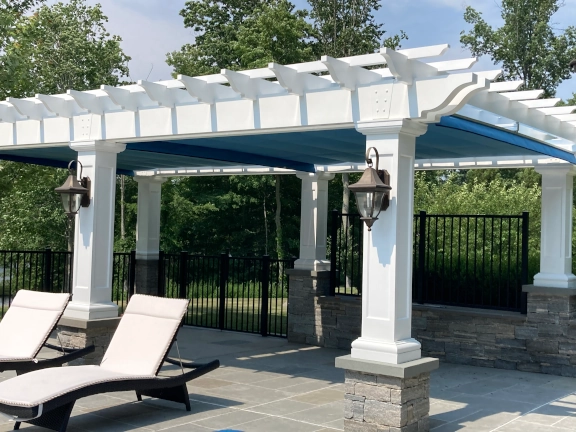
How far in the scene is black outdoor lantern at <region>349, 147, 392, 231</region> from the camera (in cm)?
584

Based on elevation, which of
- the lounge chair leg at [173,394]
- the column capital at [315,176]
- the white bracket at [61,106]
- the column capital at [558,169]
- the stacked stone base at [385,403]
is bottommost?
the lounge chair leg at [173,394]

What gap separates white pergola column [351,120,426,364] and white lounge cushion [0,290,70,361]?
3.60 metres

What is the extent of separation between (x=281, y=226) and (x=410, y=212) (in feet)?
69.5

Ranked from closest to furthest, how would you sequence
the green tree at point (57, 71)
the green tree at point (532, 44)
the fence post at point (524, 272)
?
→ the fence post at point (524, 272) → the green tree at point (57, 71) → the green tree at point (532, 44)

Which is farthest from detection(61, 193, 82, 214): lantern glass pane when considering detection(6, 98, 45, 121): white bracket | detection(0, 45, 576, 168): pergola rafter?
detection(6, 98, 45, 121): white bracket

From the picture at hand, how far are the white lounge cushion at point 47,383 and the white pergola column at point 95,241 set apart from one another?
215 centimetres

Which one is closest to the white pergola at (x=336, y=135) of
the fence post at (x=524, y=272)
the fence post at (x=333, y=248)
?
the fence post at (x=524, y=272)

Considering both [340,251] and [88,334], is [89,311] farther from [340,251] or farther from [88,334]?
[340,251]

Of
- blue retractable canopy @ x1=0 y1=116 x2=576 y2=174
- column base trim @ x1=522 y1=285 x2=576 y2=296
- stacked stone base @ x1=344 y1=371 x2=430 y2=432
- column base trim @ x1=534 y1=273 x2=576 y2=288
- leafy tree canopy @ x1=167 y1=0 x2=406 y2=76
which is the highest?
leafy tree canopy @ x1=167 y1=0 x2=406 y2=76

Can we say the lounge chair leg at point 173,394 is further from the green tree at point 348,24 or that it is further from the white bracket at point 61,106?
the green tree at point 348,24

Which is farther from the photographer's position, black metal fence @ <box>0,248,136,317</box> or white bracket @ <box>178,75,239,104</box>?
black metal fence @ <box>0,248,136,317</box>

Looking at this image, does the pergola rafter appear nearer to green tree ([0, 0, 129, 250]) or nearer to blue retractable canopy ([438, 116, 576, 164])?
blue retractable canopy ([438, 116, 576, 164])

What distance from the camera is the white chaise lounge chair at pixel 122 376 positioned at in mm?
5543

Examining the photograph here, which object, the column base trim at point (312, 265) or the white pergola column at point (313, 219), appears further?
the white pergola column at point (313, 219)
